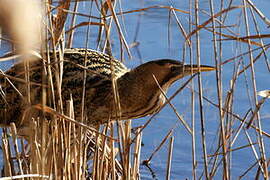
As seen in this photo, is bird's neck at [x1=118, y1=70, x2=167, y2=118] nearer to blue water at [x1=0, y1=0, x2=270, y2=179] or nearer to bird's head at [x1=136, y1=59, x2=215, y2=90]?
bird's head at [x1=136, y1=59, x2=215, y2=90]

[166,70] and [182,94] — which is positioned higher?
[166,70]

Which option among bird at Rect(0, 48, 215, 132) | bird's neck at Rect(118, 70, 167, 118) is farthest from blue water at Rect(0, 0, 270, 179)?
bird's neck at Rect(118, 70, 167, 118)

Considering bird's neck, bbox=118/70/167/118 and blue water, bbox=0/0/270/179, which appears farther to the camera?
blue water, bbox=0/0/270/179

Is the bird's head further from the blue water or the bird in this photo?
the blue water

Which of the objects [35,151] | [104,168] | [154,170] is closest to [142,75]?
[104,168]

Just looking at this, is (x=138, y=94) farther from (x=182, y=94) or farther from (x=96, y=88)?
(x=182, y=94)

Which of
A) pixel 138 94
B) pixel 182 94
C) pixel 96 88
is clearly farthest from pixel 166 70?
pixel 182 94

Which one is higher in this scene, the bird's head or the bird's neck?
the bird's head

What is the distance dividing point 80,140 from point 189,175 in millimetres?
1560

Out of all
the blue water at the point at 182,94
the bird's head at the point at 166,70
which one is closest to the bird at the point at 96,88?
the bird's head at the point at 166,70

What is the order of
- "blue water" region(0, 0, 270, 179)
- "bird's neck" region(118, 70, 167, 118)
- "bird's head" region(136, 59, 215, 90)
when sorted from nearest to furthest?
"bird's head" region(136, 59, 215, 90)
"bird's neck" region(118, 70, 167, 118)
"blue water" region(0, 0, 270, 179)

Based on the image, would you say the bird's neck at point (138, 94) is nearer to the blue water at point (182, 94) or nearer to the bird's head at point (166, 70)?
the bird's head at point (166, 70)

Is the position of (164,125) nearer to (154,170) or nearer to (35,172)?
(154,170)

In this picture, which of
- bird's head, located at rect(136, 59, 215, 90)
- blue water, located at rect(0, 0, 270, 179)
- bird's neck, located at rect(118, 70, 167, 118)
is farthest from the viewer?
blue water, located at rect(0, 0, 270, 179)
